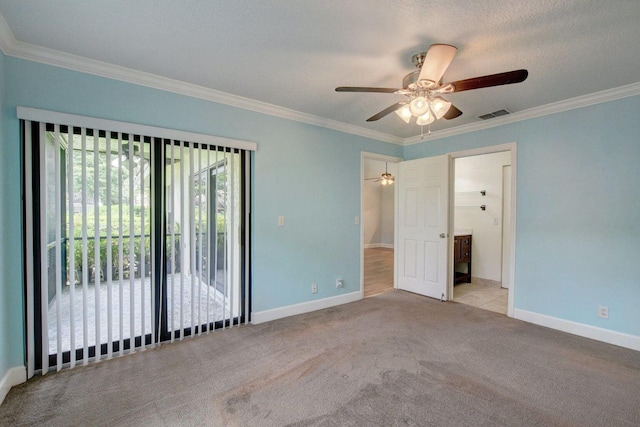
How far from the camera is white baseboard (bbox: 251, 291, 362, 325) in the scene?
3.22 meters

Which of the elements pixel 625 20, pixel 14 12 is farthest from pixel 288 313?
pixel 625 20

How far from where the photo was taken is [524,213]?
3.37m

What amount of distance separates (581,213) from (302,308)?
319 centimetres

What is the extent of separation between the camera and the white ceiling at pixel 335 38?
5.51 feet

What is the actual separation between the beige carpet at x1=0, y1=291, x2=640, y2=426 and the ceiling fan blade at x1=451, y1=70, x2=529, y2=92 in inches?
81.4

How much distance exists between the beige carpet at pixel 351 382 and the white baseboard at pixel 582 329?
4.2 inches

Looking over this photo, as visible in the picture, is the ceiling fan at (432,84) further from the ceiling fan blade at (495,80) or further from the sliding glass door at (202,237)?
the sliding glass door at (202,237)

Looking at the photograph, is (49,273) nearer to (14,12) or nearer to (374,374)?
(14,12)

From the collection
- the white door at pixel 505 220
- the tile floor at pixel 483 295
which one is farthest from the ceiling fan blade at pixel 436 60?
the white door at pixel 505 220

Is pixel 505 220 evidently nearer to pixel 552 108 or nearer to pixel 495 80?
pixel 552 108

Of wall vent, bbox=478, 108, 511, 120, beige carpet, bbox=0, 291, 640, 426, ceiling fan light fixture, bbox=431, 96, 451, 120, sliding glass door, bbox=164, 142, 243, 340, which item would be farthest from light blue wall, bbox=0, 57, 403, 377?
ceiling fan light fixture, bbox=431, 96, 451, 120

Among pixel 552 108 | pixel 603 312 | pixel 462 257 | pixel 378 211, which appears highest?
pixel 552 108

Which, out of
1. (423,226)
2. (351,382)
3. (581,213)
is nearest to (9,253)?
(351,382)

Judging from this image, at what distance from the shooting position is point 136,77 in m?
2.48
